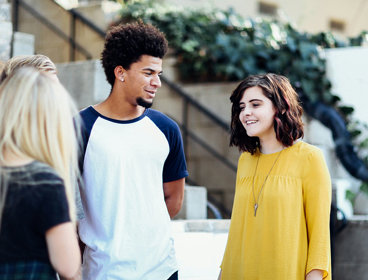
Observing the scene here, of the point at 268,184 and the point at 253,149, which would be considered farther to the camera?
the point at 253,149

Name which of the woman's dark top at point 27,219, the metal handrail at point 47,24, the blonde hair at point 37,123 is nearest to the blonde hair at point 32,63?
the blonde hair at point 37,123

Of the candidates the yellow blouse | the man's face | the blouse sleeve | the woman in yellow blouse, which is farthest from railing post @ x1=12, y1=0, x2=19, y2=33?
the blouse sleeve

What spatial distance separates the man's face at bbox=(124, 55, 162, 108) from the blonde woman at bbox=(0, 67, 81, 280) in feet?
2.59

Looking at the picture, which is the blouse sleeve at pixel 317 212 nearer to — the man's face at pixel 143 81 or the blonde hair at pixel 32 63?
the man's face at pixel 143 81

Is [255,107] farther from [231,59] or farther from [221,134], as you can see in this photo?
[231,59]


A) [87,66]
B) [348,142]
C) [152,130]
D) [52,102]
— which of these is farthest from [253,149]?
[348,142]

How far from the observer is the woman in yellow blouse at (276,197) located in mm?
2455

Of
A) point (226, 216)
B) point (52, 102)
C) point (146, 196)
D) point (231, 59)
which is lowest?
point (226, 216)

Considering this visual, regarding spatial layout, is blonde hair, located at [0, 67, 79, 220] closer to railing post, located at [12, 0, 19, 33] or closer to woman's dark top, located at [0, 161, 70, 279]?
woman's dark top, located at [0, 161, 70, 279]

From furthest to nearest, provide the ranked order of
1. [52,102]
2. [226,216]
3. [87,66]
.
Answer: [226,216] < [87,66] < [52,102]

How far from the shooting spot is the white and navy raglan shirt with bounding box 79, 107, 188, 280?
238 cm

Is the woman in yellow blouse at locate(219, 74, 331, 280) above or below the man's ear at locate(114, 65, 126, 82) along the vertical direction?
below

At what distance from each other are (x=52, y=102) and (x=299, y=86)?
18.6ft

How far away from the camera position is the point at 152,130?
2594 millimetres
